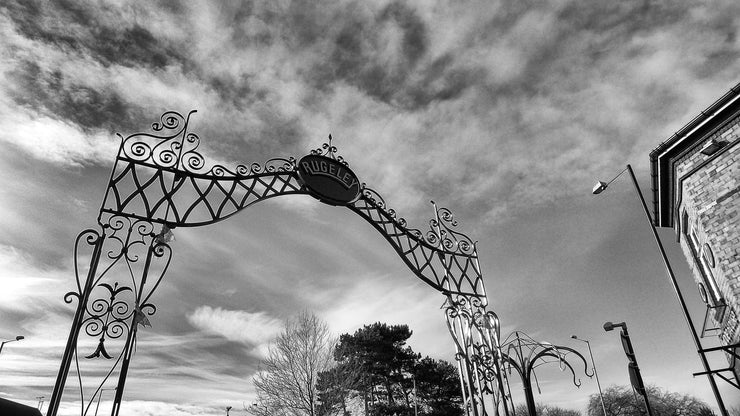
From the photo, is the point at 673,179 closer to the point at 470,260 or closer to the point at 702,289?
the point at 702,289

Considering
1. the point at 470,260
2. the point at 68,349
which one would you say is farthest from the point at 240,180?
the point at 470,260

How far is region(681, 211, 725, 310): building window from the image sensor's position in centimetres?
1118

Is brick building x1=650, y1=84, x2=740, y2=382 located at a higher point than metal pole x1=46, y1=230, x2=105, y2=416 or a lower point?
higher

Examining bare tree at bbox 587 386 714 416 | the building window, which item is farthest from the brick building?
bare tree at bbox 587 386 714 416

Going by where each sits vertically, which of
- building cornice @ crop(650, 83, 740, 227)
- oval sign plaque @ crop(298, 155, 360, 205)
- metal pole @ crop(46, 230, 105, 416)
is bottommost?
metal pole @ crop(46, 230, 105, 416)

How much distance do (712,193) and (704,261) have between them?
2906 millimetres

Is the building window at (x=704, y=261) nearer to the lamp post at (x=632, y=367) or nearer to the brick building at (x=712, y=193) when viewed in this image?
the brick building at (x=712, y=193)

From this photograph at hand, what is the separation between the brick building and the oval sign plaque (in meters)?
9.42

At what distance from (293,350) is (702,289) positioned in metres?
16.6

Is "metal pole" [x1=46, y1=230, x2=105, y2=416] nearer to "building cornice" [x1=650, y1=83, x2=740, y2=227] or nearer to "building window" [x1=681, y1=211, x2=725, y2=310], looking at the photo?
"building cornice" [x1=650, y1=83, x2=740, y2=227]

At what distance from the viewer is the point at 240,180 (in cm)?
603

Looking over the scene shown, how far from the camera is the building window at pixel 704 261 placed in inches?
440

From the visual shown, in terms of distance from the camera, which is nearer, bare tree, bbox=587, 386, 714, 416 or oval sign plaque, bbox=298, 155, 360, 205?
oval sign plaque, bbox=298, 155, 360, 205

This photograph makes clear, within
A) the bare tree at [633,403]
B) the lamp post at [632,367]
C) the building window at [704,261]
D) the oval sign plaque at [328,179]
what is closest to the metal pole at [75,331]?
the oval sign plaque at [328,179]
